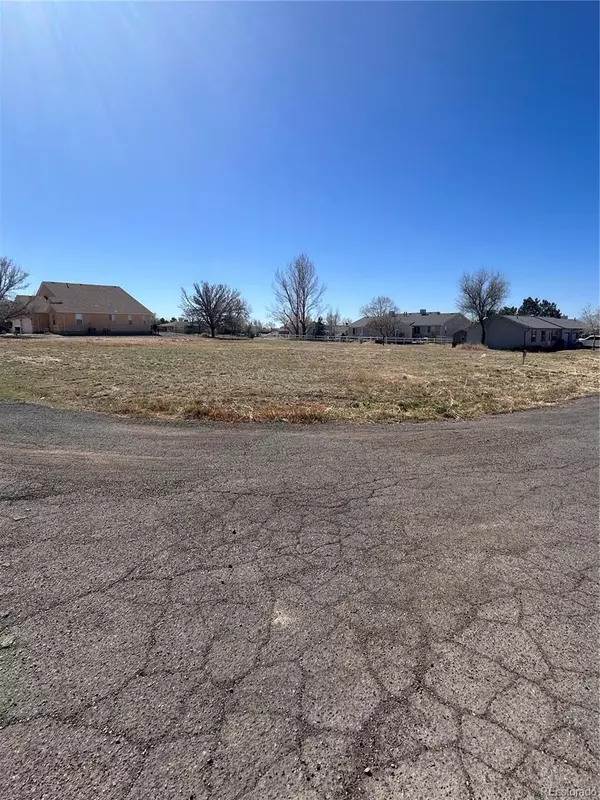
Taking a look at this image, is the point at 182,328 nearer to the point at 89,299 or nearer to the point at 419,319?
the point at 89,299

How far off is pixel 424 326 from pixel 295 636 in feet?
250

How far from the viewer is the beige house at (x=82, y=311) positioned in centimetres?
5562

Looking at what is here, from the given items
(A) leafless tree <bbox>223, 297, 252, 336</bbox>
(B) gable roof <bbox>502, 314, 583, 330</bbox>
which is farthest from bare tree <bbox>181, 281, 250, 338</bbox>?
(B) gable roof <bbox>502, 314, 583, 330</bbox>

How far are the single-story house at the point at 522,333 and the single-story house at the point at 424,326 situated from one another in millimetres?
14096

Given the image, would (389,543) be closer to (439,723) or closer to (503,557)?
(503,557)

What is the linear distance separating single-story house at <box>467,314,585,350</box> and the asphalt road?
54971 mm

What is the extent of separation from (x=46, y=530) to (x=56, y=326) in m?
63.0

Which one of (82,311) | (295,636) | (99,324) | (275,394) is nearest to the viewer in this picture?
(295,636)

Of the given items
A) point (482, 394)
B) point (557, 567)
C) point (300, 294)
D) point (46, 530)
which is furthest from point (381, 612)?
point (300, 294)

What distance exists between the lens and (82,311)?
2242 inches

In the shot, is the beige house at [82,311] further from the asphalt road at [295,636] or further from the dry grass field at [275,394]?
the asphalt road at [295,636]

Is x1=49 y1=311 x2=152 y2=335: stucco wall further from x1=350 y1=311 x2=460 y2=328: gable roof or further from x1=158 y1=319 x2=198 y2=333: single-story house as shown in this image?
x1=350 y1=311 x2=460 y2=328: gable roof

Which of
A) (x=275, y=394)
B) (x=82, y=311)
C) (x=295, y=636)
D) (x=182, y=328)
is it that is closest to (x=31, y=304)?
(x=82, y=311)

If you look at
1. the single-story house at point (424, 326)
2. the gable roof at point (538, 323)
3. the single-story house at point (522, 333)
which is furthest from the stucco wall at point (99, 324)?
the gable roof at point (538, 323)
